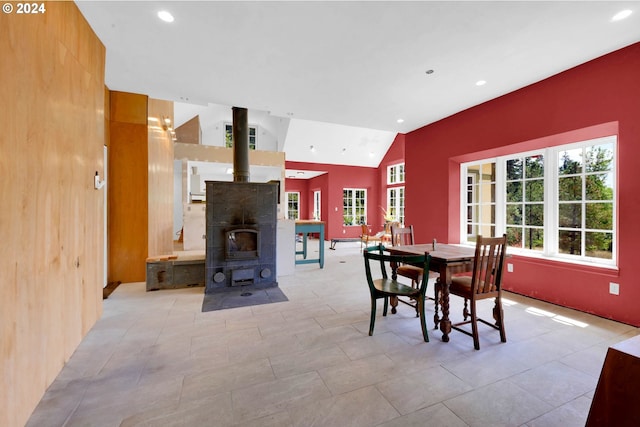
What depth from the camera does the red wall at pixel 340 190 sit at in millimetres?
10070

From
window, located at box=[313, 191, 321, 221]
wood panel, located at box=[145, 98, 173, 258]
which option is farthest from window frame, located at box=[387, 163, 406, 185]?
wood panel, located at box=[145, 98, 173, 258]

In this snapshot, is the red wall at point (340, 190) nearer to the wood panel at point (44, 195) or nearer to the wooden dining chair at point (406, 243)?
the wooden dining chair at point (406, 243)

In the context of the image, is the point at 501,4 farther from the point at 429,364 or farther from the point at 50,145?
the point at 50,145

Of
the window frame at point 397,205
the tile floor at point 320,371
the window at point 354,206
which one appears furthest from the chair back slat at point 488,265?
the window at point 354,206

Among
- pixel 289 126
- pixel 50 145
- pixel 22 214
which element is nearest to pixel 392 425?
pixel 22 214

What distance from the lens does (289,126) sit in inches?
316

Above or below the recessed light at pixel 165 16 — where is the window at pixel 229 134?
above

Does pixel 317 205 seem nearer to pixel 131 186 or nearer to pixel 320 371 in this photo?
pixel 131 186

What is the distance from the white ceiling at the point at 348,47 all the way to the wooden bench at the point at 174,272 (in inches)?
95.2

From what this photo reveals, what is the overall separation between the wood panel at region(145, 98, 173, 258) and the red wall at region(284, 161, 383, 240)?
4.90 meters

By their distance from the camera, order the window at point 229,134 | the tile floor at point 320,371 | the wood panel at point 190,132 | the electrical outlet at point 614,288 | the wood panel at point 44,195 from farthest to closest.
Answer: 1. the window at point 229,134
2. the wood panel at point 190,132
3. the electrical outlet at point 614,288
4. the tile floor at point 320,371
5. the wood panel at point 44,195

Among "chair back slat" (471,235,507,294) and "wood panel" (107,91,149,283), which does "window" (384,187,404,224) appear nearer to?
"chair back slat" (471,235,507,294)

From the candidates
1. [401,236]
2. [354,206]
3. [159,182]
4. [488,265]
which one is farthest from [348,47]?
[354,206]

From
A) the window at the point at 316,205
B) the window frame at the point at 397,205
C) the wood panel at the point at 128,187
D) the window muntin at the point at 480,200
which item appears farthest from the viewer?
the window at the point at 316,205
